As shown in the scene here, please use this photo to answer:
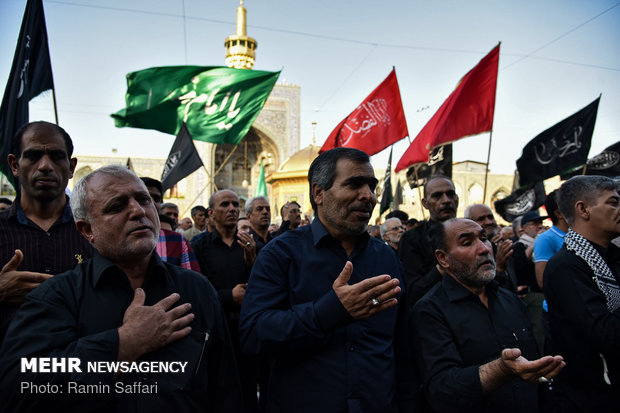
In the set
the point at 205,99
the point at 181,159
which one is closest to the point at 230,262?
the point at 181,159

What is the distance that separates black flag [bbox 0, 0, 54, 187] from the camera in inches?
115

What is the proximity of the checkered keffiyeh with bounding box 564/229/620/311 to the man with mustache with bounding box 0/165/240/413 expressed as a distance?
1893mm

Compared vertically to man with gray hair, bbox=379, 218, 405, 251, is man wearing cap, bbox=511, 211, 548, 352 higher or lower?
lower

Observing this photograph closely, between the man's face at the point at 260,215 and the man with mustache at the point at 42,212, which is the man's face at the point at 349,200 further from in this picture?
the man's face at the point at 260,215

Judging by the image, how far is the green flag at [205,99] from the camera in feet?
20.4

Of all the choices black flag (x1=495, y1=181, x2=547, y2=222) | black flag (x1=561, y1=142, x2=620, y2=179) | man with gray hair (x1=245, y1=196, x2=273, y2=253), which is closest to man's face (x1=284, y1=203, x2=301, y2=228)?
man with gray hair (x1=245, y1=196, x2=273, y2=253)

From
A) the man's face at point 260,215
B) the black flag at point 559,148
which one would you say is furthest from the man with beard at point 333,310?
the black flag at point 559,148

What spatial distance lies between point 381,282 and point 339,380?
458 mm

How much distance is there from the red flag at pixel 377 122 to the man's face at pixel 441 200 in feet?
9.89

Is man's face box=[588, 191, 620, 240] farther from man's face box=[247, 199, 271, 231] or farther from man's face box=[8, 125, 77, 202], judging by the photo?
man's face box=[247, 199, 271, 231]

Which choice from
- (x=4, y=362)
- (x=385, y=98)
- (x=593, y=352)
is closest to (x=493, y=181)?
(x=385, y=98)

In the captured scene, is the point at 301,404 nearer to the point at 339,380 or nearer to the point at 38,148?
the point at 339,380

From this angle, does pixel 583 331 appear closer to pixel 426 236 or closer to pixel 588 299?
pixel 588 299

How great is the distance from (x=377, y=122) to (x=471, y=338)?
4.98 m
